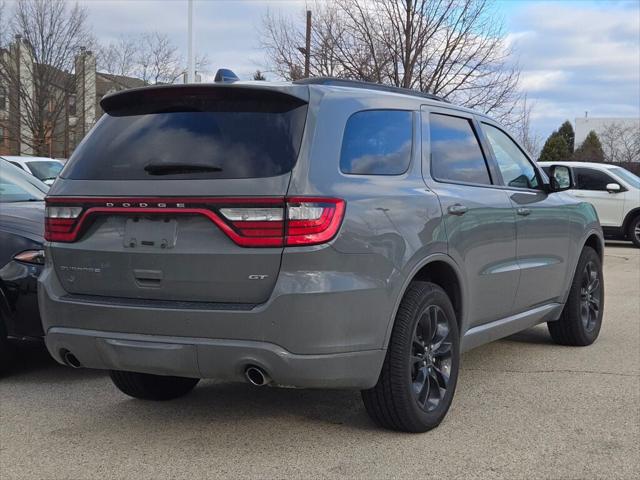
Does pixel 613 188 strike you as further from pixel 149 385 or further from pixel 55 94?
pixel 55 94

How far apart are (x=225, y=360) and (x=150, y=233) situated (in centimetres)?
70

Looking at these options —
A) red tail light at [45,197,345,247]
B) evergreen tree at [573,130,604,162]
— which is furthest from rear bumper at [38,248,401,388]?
evergreen tree at [573,130,604,162]

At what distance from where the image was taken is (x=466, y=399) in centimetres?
478

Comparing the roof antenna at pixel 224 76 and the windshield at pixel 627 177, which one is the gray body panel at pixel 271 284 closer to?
the roof antenna at pixel 224 76

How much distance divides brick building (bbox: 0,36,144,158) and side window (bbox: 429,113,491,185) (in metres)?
24.8

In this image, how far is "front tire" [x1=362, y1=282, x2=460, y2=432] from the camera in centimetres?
385

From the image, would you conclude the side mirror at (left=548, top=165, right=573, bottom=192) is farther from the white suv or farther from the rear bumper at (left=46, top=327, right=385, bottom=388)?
the white suv

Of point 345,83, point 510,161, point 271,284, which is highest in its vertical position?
point 345,83

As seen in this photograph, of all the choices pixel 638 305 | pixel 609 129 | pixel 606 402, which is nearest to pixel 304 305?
pixel 606 402

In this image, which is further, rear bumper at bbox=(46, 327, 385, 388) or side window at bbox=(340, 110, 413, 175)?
side window at bbox=(340, 110, 413, 175)

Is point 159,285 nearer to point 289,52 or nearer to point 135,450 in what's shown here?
point 135,450

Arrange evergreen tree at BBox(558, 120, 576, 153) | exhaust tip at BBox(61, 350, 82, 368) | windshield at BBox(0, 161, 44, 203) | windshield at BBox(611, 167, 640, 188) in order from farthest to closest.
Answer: evergreen tree at BBox(558, 120, 576, 153) < windshield at BBox(611, 167, 640, 188) < windshield at BBox(0, 161, 44, 203) < exhaust tip at BBox(61, 350, 82, 368)

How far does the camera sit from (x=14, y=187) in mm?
6188

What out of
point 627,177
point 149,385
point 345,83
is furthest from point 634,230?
point 149,385
